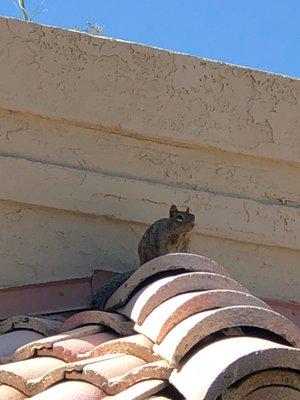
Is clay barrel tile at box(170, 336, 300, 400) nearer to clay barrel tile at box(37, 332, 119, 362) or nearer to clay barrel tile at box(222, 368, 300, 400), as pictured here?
clay barrel tile at box(222, 368, 300, 400)

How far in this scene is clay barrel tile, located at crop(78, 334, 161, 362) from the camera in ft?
7.40

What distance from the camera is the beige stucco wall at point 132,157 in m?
3.38

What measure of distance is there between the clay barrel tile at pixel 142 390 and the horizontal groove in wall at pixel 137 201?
4.72ft

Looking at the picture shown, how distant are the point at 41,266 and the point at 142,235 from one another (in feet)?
1.25

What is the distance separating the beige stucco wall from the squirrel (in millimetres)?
237

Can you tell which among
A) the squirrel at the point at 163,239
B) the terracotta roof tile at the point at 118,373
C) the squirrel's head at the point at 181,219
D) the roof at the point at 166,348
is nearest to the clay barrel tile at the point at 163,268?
the roof at the point at 166,348

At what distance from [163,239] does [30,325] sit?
0.59 m

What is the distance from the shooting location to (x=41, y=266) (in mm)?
3365

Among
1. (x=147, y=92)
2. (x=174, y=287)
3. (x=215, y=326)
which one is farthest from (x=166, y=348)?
(x=147, y=92)

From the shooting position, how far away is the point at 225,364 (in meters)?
1.87

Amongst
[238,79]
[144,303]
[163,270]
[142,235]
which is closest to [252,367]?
[144,303]

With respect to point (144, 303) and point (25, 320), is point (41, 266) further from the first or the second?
point (144, 303)

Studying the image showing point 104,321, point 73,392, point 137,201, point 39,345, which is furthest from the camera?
point 137,201

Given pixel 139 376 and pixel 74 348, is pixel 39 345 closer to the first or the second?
pixel 74 348
